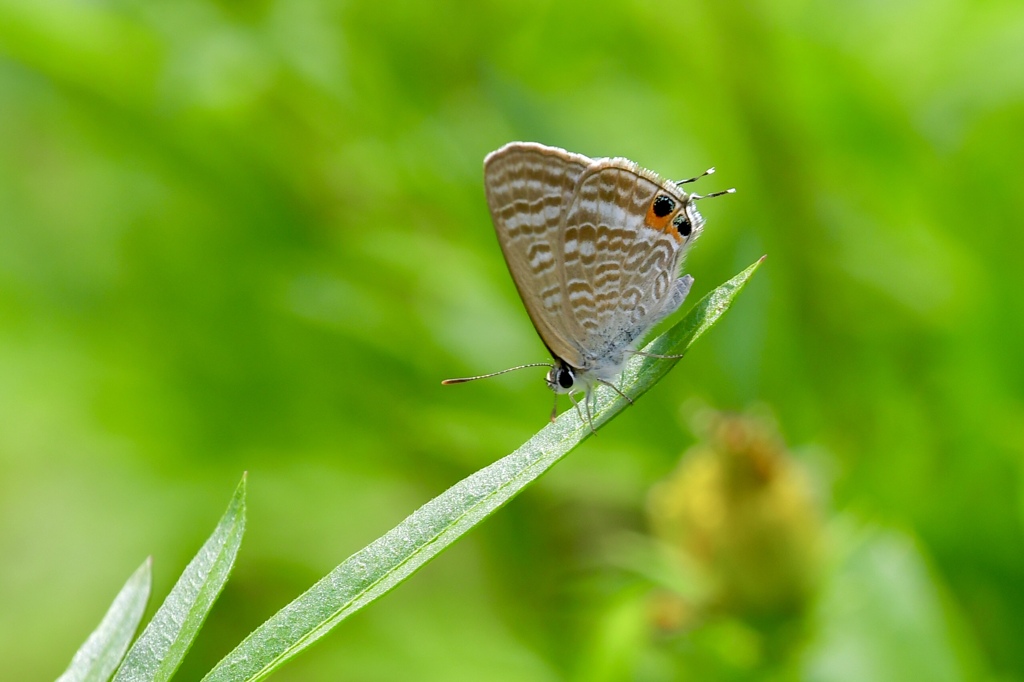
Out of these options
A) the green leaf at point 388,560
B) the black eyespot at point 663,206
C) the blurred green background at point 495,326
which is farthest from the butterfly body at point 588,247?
the green leaf at point 388,560

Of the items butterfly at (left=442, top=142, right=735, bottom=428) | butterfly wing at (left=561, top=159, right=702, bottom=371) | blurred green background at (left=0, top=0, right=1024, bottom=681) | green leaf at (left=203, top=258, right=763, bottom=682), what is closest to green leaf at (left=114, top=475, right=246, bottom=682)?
green leaf at (left=203, top=258, right=763, bottom=682)

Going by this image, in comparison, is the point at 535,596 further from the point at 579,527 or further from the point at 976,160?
the point at 976,160

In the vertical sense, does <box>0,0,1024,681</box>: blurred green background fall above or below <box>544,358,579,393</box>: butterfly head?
above

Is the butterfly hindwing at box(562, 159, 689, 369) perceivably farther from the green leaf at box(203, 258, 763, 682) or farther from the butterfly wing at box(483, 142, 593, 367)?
the green leaf at box(203, 258, 763, 682)

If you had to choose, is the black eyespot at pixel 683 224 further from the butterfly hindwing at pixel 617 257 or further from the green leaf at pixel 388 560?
the green leaf at pixel 388 560

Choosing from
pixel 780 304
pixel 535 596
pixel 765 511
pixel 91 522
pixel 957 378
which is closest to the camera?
pixel 765 511

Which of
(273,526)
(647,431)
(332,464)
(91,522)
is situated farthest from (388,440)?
(91,522)

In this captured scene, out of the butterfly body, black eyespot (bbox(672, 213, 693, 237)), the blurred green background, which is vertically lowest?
the butterfly body
